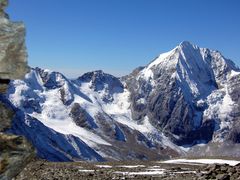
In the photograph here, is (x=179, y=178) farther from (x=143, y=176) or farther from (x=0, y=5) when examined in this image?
(x=0, y=5)

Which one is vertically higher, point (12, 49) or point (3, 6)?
point (3, 6)

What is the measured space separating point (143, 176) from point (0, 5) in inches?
1054

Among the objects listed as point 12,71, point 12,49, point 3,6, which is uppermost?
point 3,6

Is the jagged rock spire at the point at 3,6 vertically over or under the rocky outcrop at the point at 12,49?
over

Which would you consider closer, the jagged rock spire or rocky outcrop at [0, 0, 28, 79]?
rocky outcrop at [0, 0, 28, 79]

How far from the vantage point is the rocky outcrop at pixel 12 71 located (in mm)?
14266

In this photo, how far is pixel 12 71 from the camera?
14.6m

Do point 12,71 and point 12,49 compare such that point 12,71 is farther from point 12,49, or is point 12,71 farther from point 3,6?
point 3,6

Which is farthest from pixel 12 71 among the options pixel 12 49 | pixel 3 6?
pixel 3 6

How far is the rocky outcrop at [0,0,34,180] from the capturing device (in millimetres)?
14266

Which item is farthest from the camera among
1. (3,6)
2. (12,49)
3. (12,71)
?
(3,6)

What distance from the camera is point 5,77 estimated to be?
Result: 14.7 m

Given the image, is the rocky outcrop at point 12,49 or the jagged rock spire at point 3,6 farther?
the jagged rock spire at point 3,6

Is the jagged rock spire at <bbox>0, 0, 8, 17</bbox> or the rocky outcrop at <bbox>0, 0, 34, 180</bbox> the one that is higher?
the jagged rock spire at <bbox>0, 0, 8, 17</bbox>
